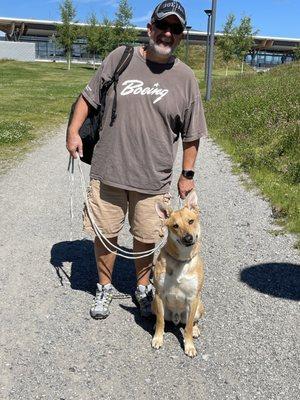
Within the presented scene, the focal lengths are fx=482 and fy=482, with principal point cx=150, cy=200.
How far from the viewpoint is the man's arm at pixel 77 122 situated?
396cm

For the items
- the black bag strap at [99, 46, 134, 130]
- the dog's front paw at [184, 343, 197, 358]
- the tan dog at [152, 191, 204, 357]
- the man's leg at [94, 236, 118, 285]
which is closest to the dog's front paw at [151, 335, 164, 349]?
the tan dog at [152, 191, 204, 357]

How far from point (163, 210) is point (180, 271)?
491mm

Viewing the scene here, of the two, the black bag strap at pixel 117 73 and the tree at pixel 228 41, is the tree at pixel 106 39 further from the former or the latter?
the black bag strap at pixel 117 73

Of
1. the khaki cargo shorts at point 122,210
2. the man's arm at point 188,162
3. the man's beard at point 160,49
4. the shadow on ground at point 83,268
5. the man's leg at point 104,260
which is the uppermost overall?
the man's beard at point 160,49

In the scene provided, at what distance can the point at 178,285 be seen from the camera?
3729mm

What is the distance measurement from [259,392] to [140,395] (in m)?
0.83

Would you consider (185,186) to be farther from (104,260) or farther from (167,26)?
(167,26)

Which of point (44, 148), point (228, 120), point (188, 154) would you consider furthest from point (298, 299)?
point (228, 120)

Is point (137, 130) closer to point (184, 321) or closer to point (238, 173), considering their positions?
point (184, 321)

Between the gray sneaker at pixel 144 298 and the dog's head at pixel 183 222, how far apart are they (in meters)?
0.91

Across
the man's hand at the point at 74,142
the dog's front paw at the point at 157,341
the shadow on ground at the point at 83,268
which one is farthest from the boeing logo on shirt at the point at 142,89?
the shadow on ground at the point at 83,268

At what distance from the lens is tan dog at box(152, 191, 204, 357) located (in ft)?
12.0

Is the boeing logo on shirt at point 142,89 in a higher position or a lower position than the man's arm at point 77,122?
higher

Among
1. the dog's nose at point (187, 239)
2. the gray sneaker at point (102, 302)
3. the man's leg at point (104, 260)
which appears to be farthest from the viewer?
the man's leg at point (104, 260)
